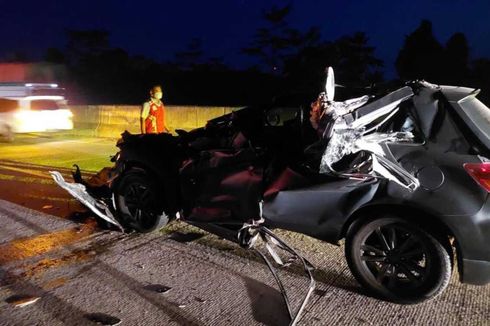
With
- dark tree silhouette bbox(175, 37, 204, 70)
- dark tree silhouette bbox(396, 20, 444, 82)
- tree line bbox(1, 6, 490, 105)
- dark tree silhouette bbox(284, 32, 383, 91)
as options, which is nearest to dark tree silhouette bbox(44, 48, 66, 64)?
tree line bbox(1, 6, 490, 105)

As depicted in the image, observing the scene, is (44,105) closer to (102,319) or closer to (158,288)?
(158,288)

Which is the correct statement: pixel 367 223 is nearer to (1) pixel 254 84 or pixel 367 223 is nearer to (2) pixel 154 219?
(2) pixel 154 219

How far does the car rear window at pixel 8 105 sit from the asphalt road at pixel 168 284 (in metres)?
9.39

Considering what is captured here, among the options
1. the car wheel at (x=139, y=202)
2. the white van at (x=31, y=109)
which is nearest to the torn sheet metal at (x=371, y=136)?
the car wheel at (x=139, y=202)

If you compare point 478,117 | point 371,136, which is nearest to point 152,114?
point 371,136

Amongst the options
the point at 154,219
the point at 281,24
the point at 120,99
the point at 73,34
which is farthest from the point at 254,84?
the point at 154,219

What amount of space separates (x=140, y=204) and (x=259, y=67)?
4196 centimetres

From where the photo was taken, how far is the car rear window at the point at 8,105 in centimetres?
1394

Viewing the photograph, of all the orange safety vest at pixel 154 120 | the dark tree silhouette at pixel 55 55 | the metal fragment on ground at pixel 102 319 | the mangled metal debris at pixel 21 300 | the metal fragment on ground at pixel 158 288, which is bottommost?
the metal fragment on ground at pixel 102 319

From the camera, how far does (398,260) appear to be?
3584 mm

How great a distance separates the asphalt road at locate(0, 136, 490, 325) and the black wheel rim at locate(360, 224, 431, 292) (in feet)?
0.62

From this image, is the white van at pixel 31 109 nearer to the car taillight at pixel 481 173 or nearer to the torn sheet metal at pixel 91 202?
the torn sheet metal at pixel 91 202

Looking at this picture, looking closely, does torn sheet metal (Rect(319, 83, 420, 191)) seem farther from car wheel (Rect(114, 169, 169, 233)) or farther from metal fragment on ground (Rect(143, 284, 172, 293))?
car wheel (Rect(114, 169, 169, 233))

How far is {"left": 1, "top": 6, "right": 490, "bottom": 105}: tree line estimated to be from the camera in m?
28.6
